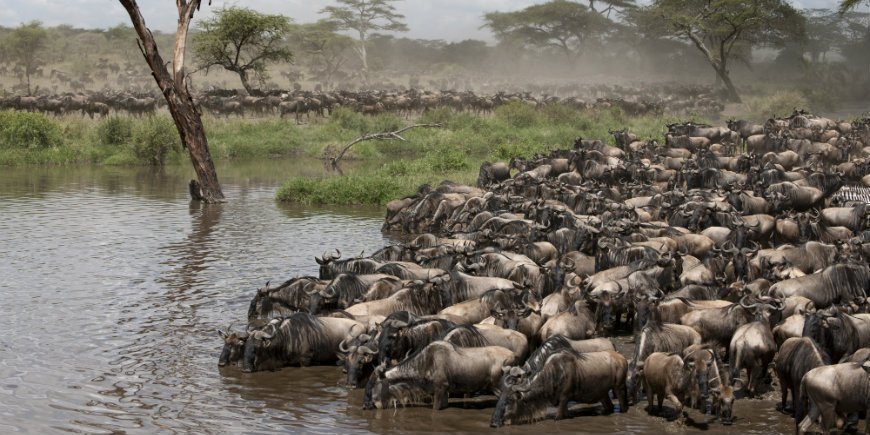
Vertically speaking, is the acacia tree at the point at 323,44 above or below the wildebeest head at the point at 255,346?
above

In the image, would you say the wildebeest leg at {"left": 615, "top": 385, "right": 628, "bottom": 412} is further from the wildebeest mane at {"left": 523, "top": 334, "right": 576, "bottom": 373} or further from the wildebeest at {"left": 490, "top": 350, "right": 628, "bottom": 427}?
the wildebeest mane at {"left": 523, "top": 334, "right": 576, "bottom": 373}

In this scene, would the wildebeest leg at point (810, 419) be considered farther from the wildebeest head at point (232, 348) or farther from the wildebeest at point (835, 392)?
the wildebeest head at point (232, 348)

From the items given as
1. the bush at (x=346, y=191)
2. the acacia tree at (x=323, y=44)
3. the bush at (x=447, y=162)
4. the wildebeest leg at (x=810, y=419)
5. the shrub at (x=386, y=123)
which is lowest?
the wildebeest leg at (x=810, y=419)

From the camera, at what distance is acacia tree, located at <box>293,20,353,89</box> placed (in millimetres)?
77188

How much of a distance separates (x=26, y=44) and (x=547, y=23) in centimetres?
4096

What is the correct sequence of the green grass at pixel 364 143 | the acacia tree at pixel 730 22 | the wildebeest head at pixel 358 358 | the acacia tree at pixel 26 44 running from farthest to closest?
1. the acacia tree at pixel 26 44
2. the acacia tree at pixel 730 22
3. the green grass at pixel 364 143
4. the wildebeest head at pixel 358 358

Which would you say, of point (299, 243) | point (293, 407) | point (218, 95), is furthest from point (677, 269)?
point (218, 95)

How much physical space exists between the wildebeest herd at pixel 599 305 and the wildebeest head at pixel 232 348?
2cm

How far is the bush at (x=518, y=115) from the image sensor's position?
39.8 meters

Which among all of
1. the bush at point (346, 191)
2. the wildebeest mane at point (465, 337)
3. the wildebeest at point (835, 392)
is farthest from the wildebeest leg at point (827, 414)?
the bush at point (346, 191)

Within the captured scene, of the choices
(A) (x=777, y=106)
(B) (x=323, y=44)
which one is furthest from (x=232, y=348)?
(B) (x=323, y=44)

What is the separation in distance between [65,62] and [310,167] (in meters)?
50.5

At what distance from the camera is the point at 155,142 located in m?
31.9

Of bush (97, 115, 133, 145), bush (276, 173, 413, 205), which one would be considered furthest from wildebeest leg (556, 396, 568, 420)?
bush (97, 115, 133, 145)
